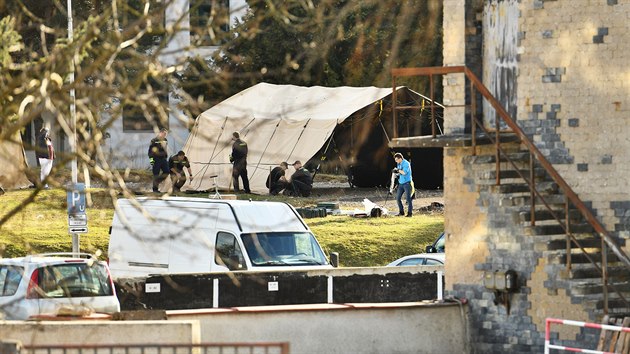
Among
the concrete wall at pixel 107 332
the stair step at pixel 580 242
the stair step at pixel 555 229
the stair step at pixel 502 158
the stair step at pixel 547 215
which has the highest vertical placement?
the stair step at pixel 502 158

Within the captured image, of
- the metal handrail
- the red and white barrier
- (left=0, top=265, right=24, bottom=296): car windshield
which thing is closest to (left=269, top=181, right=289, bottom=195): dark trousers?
(left=0, top=265, right=24, bottom=296): car windshield

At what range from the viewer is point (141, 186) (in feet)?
149

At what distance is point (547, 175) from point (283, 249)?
24.2 feet

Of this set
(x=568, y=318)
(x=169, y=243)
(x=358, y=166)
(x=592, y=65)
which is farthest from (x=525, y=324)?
(x=358, y=166)

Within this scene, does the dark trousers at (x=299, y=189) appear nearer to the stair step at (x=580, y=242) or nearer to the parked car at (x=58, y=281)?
the parked car at (x=58, y=281)

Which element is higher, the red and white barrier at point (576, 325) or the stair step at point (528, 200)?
the stair step at point (528, 200)

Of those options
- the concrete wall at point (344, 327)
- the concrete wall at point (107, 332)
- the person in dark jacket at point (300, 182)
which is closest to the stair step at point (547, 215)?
the concrete wall at point (344, 327)

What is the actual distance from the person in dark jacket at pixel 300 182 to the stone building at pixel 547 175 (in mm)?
23496

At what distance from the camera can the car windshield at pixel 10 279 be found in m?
23.6

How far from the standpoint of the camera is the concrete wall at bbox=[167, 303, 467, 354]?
20.3 m

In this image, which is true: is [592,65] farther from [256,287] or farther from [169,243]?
[169,243]

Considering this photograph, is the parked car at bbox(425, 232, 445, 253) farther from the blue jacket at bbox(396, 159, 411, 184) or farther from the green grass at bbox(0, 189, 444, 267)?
the blue jacket at bbox(396, 159, 411, 184)

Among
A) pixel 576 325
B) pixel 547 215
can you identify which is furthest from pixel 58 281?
pixel 576 325

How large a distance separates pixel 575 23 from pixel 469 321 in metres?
4.30
